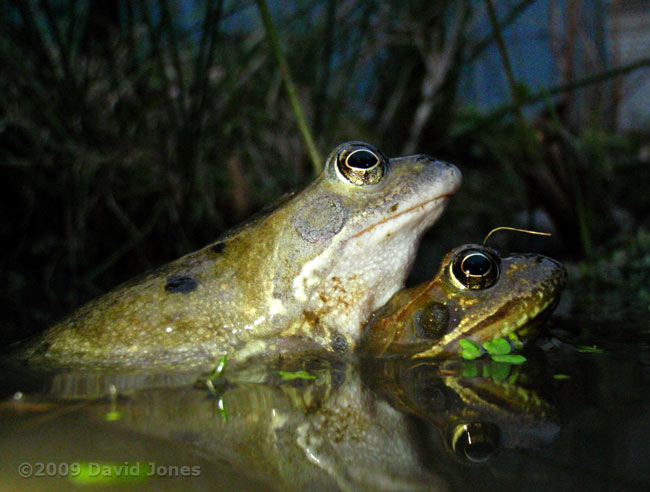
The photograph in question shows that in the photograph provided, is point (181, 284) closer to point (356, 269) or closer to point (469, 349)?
point (356, 269)

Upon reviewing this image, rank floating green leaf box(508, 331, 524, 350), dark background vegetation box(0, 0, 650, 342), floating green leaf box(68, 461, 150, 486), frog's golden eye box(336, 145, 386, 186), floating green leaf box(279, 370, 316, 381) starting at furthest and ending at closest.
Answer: dark background vegetation box(0, 0, 650, 342) → frog's golden eye box(336, 145, 386, 186) → floating green leaf box(508, 331, 524, 350) → floating green leaf box(279, 370, 316, 381) → floating green leaf box(68, 461, 150, 486)

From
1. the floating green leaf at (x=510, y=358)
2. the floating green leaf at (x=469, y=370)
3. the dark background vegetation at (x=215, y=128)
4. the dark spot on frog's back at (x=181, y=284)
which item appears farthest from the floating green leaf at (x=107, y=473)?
the dark background vegetation at (x=215, y=128)

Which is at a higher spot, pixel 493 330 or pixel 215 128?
pixel 215 128

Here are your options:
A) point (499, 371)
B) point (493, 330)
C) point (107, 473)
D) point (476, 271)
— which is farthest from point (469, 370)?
point (107, 473)

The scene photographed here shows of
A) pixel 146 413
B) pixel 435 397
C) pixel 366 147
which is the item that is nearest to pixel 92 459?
pixel 146 413

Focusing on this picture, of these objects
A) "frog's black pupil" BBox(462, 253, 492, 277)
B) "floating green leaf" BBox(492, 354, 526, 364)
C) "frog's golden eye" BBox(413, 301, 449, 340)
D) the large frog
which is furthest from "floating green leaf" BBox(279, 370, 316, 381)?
"frog's black pupil" BBox(462, 253, 492, 277)

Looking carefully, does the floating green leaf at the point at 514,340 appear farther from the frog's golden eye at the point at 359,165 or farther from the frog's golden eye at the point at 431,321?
the frog's golden eye at the point at 359,165

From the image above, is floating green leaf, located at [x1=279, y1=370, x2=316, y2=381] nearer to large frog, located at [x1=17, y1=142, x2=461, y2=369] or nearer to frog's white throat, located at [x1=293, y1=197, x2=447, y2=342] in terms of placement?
large frog, located at [x1=17, y1=142, x2=461, y2=369]

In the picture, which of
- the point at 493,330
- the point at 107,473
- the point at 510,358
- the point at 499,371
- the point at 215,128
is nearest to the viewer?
the point at 107,473
